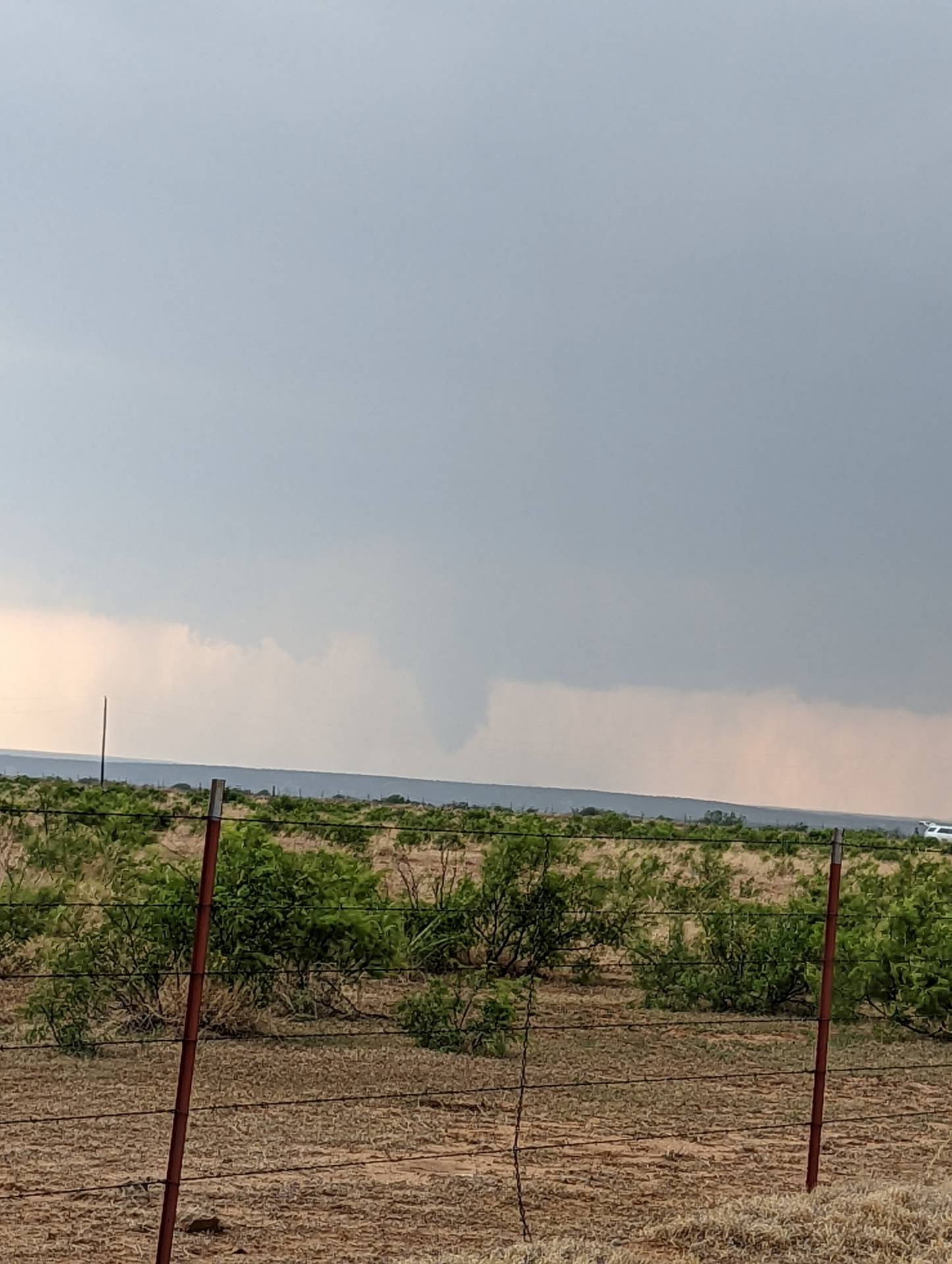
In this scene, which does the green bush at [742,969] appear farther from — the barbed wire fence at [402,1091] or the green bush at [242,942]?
the green bush at [242,942]

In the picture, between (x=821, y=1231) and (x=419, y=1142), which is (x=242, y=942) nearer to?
(x=419, y=1142)

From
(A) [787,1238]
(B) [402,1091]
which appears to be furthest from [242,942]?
(A) [787,1238]

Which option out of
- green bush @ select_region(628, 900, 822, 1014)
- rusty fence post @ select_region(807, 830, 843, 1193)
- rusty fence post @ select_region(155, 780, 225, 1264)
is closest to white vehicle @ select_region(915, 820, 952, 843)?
green bush @ select_region(628, 900, 822, 1014)

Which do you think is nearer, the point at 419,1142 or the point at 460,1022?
the point at 419,1142

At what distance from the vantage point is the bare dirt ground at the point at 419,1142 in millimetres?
8102

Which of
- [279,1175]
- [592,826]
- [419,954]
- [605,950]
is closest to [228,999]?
[419,954]

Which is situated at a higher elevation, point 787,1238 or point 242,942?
point 242,942

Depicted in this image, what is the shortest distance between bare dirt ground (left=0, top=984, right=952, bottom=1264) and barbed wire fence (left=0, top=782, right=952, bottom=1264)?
4cm

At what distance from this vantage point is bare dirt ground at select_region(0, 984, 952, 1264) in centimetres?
810

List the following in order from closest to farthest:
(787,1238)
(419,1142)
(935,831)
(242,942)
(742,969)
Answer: (787,1238), (419,1142), (242,942), (742,969), (935,831)

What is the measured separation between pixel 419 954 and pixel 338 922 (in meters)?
2.96

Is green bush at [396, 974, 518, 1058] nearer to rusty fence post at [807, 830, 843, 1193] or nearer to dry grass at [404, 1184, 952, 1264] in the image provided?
rusty fence post at [807, 830, 843, 1193]

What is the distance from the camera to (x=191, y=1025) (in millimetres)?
6762

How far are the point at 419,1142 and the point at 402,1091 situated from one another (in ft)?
6.23
